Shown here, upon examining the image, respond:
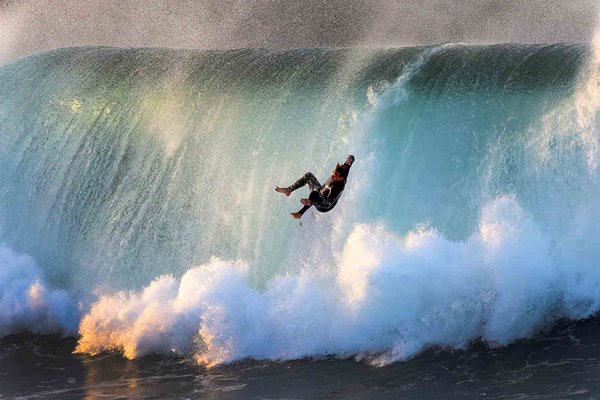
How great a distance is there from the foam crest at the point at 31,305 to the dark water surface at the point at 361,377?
204 centimetres

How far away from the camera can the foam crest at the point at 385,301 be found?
49.5ft

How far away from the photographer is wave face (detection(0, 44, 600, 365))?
50.5ft

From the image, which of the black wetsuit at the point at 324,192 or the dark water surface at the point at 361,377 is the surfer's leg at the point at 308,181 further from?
the dark water surface at the point at 361,377

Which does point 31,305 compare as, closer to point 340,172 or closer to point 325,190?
point 325,190

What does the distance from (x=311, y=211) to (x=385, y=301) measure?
2.00 meters

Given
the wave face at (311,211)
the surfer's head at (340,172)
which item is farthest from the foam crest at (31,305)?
the surfer's head at (340,172)

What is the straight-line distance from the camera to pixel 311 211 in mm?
16625

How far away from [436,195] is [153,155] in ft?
17.6

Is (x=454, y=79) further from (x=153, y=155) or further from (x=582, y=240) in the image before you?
(x=153, y=155)

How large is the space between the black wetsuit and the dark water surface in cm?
202

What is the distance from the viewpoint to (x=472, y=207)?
16.0 metres

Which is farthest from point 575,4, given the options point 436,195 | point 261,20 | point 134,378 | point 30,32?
point 134,378

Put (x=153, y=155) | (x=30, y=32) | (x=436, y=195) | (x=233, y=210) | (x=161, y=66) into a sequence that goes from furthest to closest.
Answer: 1. (x=30, y=32)
2. (x=161, y=66)
3. (x=153, y=155)
4. (x=233, y=210)
5. (x=436, y=195)

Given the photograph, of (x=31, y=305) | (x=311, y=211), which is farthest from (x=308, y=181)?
(x=31, y=305)
